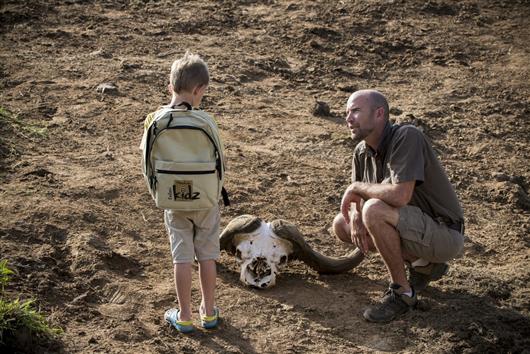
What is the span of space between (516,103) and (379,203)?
4198mm

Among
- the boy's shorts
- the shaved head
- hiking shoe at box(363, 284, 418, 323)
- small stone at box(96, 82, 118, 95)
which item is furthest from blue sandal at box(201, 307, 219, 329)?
small stone at box(96, 82, 118, 95)

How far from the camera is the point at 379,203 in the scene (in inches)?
193

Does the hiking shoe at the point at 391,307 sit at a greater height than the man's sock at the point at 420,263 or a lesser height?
lesser

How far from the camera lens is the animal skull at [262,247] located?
209 inches

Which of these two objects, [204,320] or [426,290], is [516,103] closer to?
[426,290]

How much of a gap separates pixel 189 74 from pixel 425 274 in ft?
6.58

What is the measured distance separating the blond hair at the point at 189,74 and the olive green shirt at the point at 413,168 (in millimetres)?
1215

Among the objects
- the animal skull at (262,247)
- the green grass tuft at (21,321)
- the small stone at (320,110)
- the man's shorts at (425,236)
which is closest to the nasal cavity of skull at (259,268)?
the animal skull at (262,247)

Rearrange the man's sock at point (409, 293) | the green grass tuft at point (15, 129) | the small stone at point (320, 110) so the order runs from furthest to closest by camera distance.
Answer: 1. the small stone at point (320, 110)
2. the green grass tuft at point (15, 129)
3. the man's sock at point (409, 293)

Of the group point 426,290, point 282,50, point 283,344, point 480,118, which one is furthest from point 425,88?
point 283,344

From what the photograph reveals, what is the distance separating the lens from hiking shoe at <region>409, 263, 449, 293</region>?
5230 mm

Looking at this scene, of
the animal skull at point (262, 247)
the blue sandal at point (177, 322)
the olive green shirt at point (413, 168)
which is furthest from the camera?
the animal skull at point (262, 247)

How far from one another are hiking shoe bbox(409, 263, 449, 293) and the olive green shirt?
32 centimetres

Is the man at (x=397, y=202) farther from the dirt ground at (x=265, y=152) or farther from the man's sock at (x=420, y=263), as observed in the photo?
the dirt ground at (x=265, y=152)
